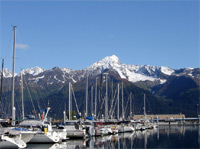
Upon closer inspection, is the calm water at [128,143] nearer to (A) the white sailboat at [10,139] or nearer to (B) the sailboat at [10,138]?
(B) the sailboat at [10,138]

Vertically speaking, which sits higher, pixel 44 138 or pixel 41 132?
pixel 41 132

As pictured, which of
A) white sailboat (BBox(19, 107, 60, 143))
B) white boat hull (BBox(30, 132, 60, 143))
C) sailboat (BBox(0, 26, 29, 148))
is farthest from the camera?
white sailboat (BBox(19, 107, 60, 143))

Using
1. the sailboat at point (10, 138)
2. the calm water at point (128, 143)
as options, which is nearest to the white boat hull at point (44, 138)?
the calm water at point (128, 143)

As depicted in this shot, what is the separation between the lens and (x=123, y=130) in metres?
110

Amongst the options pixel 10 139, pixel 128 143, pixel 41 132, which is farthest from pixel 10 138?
pixel 128 143

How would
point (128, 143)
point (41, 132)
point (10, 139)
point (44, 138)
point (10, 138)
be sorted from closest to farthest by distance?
Result: point (10, 139), point (10, 138), point (41, 132), point (44, 138), point (128, 143)

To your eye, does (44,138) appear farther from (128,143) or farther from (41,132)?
(128,143)

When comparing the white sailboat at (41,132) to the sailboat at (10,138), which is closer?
the sailboat at (10,138)

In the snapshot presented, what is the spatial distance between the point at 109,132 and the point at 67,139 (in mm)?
22024

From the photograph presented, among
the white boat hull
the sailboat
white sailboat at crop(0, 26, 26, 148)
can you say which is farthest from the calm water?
white sailboat at crop(0, 26, 26, 148)

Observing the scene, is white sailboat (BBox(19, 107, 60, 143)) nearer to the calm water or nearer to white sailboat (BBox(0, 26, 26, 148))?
the calm water

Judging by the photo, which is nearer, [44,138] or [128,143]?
[44,138]

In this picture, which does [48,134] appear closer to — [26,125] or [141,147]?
[26,125]

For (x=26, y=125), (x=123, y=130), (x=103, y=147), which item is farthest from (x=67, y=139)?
(x=123, y=130)
